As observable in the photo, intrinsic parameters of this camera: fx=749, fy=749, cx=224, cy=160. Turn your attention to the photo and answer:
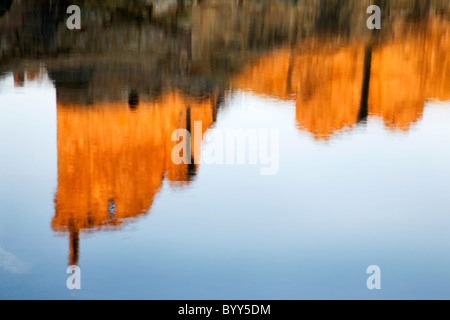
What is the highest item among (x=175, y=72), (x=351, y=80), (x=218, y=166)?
(x=175, y=72)

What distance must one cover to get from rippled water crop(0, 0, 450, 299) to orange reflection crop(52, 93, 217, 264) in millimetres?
24


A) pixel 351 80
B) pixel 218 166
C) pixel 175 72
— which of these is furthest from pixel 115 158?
pixel 351 80

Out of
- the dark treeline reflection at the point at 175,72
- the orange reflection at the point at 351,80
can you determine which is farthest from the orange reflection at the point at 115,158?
the orange reflection at the point at 351,80

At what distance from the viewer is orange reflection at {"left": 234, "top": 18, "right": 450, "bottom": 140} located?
30.7 ft

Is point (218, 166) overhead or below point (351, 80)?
below

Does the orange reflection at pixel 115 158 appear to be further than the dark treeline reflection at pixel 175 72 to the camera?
No

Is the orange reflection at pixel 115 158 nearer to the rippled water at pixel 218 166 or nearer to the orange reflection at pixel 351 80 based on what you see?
the rippled water at pixel 218 166

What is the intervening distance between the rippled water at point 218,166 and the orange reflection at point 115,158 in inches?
1.0

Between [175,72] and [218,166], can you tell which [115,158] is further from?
[175,72]

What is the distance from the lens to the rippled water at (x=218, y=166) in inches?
194

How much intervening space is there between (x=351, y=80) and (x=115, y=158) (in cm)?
490

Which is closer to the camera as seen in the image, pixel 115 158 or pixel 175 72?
pixel 115 158

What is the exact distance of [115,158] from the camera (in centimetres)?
730

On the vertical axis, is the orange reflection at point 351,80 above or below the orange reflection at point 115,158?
above
